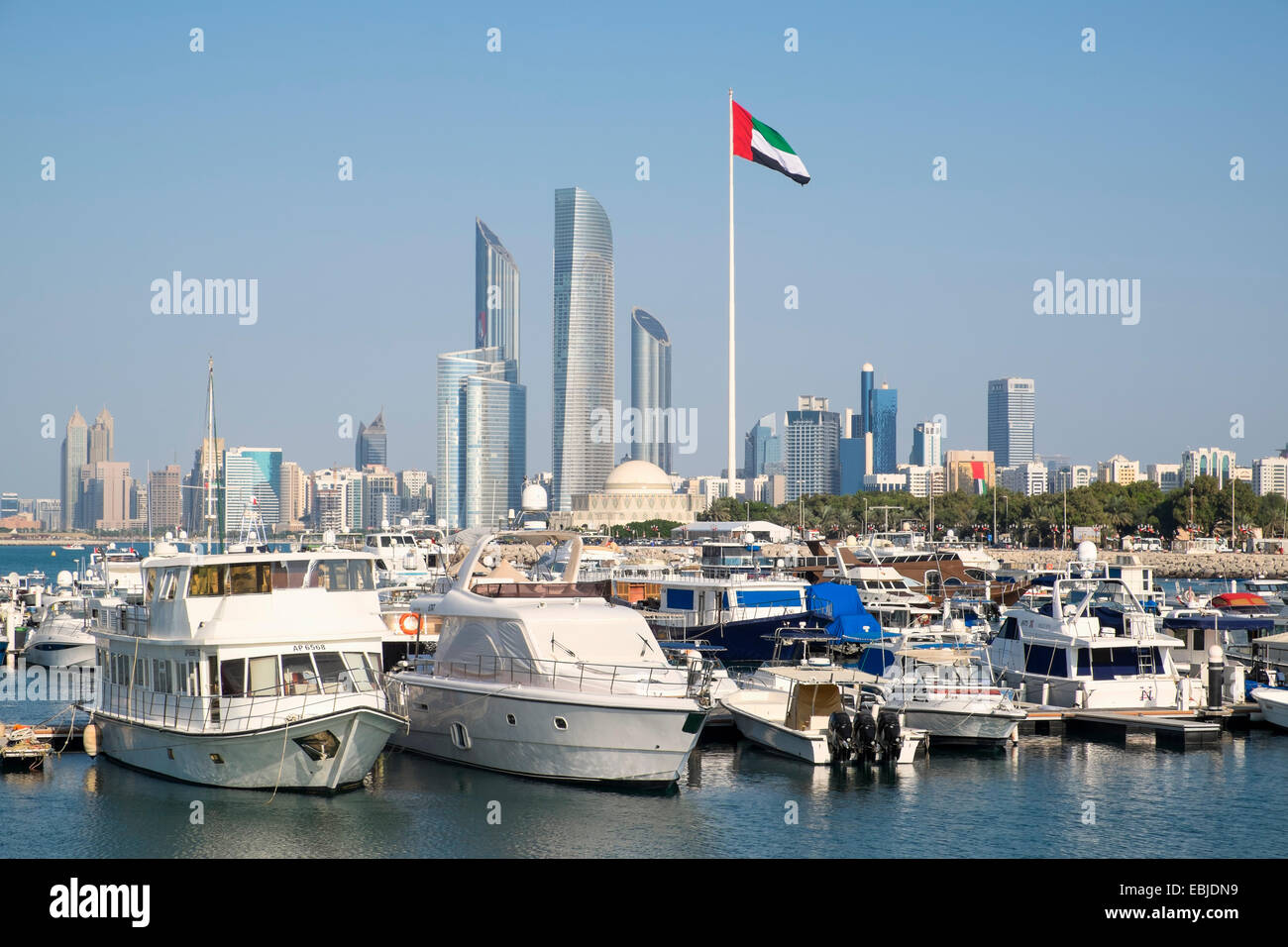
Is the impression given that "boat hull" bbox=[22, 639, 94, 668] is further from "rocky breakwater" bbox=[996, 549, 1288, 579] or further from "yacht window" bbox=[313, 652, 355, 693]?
"rocky breakwater" bbox=[996, 549, 1288, 579]

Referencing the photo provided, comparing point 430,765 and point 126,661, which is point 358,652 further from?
point 126,661

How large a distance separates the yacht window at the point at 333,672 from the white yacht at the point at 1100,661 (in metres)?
19.1

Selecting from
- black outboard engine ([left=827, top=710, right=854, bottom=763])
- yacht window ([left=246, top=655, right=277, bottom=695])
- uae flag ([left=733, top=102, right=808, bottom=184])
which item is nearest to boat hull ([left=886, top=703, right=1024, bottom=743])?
black outboard engine ([left=827, top=710, right=854, bottom=763])

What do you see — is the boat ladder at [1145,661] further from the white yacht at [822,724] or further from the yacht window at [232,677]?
the yacht window at [232,677]

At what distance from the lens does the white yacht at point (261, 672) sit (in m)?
24.8

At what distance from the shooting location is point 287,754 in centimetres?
2473

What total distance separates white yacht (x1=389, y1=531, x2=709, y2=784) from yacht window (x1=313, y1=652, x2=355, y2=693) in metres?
1.25

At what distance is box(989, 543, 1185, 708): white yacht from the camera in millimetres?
34500

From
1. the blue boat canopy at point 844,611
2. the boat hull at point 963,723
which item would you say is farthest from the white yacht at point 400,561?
the boat hull at point 963,723

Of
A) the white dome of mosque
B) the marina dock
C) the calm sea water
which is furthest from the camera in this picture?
the white dome of mosque
